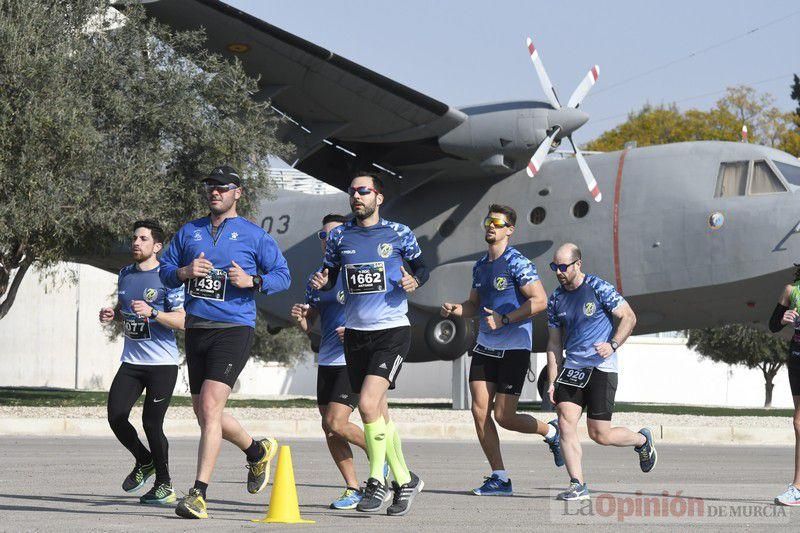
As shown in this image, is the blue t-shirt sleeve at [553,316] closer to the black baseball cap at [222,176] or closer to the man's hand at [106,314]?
the black baseball cap at [222,176]

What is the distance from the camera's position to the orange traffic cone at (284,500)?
24.2 feet

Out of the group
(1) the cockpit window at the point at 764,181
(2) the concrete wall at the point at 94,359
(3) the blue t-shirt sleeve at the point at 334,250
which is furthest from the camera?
(2) the concrete wall at the point at 94,359

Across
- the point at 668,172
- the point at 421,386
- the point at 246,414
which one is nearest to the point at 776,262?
the point at 668,172

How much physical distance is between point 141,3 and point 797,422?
16361 millimetres

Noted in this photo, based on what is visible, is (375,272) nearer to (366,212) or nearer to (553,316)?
(366,212)

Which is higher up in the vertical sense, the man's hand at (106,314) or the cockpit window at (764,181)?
the cockpit window at (764,181)

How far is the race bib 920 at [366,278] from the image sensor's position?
814 centimetres

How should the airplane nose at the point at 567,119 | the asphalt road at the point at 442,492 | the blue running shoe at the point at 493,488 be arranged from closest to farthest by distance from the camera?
Result: the asphalt road at the point at 442,492 → the blue running shoe at the point at 493,488 → the airplane nose at the point at 567,119

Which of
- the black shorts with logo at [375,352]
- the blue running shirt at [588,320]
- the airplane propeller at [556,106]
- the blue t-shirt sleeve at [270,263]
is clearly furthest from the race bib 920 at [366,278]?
the airplane propeller at [556,106]

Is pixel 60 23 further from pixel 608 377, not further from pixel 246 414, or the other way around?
pixel 608 377

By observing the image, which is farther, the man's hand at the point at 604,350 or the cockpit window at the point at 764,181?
the cockpit window at the point at 764,181

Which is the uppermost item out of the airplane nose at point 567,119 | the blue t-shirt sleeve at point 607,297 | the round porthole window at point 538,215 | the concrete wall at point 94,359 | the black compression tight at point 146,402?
the airplane nose at point 567,119

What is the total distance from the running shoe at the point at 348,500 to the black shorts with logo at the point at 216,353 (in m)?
1.17

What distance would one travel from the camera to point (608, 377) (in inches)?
357
